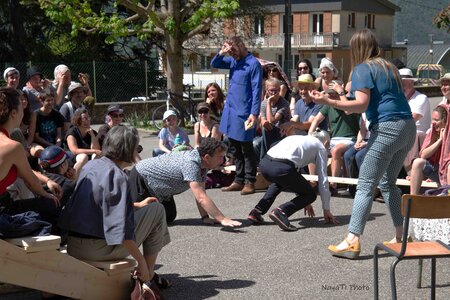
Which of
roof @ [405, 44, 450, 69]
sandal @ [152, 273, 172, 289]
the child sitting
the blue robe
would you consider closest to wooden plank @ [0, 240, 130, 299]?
sandal @ [152, 273, 172, 289]

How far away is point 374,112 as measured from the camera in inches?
260

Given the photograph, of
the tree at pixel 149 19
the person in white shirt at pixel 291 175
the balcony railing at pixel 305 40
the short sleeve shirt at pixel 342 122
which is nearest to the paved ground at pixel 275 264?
the person in white shirt at pixel 291 175

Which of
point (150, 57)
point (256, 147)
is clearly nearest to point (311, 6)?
point (150, 57)

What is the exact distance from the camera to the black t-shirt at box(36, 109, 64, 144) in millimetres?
9875

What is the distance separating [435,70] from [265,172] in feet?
143

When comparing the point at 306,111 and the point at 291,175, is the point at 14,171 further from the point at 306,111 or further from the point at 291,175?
the point at 306,111

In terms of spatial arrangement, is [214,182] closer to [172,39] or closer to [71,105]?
[71,105]

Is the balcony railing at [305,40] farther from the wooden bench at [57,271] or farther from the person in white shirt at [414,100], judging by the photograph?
the wooden bench at [57,271]

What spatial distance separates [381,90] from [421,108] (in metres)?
3.14

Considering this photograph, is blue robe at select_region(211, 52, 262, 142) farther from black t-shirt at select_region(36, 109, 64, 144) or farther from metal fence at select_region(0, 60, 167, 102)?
metal fence at select_region(0, 60, 167, 102)

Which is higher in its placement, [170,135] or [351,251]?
[170,135]

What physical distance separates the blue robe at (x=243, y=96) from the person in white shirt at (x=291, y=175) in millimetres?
1969


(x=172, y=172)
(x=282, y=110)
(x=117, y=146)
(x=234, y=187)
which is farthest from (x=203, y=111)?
(x=117, y=146)

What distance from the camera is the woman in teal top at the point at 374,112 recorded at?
21.3 feet
